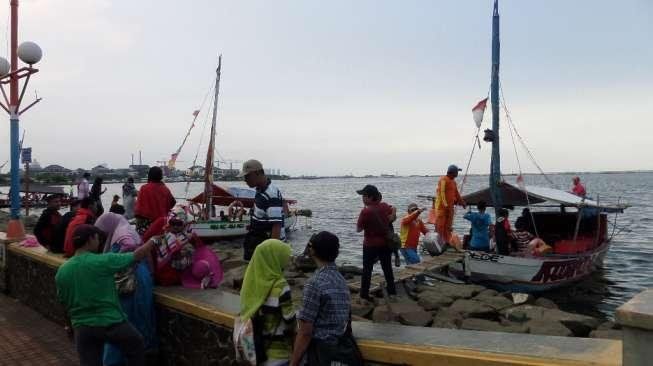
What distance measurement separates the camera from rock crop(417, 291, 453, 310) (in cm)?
966

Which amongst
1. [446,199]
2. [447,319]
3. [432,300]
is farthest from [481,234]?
[447,319]

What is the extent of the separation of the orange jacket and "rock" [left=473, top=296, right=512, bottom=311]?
2361mm

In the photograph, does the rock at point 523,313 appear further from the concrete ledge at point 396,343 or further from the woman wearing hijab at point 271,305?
the woman wearing hijab at point 271,305

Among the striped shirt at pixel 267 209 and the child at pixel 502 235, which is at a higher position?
the striped shirt at pixel 267 209

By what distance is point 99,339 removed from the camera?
3.88m

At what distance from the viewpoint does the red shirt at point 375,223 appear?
7.93 metres

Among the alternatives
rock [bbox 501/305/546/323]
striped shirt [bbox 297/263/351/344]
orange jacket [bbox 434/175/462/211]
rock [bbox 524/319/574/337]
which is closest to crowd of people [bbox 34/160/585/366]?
striped shirt [bbox 297/263/351/344]

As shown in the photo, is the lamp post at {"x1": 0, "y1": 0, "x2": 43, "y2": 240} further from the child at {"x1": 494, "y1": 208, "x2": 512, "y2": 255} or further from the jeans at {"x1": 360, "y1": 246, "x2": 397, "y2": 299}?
the child at {"x1": 494, "y1": 208, "x2": 512, "y2": 255}

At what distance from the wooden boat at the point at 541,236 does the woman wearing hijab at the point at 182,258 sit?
9236 mm

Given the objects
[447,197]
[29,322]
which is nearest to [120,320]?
[29,322]

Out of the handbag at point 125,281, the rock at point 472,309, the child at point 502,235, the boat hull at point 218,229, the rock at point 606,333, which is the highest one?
the handbag at point 125,281

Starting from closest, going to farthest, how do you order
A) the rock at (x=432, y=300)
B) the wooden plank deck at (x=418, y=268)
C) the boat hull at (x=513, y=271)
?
the rock at (x=432, y=300), the wooden plank deck at (x=418, y=268), the boat hull at (x=513, y=271)

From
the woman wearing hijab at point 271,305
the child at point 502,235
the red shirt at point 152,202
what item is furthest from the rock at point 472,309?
the woman wearing hijab at point 271,305

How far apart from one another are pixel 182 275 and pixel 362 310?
418cm
